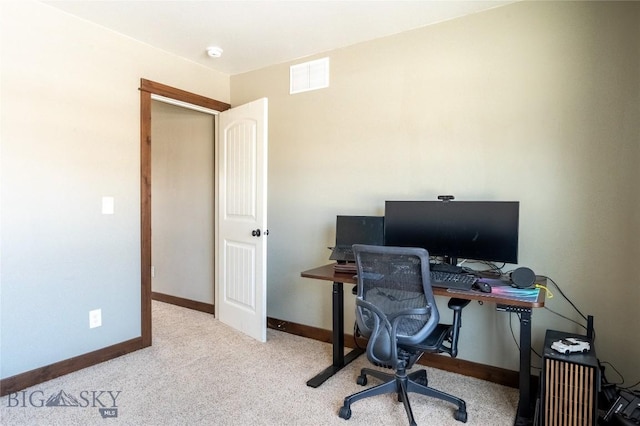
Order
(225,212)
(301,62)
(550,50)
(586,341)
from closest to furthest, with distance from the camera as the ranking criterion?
(586,341)
(550,50)
(301,62)
(225,212)

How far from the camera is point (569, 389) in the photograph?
179 centimetres

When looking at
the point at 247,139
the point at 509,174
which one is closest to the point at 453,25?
the point at 509,174

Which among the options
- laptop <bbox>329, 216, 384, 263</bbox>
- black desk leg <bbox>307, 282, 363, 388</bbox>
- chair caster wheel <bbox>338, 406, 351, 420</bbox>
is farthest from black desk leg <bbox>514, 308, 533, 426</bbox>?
black desk leg <bbox>307, 282, 363, 388</bbox>

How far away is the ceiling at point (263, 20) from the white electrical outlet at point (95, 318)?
2037mm

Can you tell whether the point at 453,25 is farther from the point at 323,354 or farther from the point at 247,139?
the point at 323,354

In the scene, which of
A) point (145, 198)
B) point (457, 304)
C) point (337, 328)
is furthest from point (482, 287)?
point (145, 198)

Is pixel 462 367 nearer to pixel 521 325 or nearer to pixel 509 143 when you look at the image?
pixel 521 325

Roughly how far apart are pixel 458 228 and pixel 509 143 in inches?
25.1

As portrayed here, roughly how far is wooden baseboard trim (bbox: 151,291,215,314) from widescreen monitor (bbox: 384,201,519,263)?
7.28 feet

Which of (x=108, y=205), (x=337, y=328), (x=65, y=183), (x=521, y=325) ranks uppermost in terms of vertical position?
(x=65, y=183)

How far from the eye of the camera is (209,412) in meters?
2.11

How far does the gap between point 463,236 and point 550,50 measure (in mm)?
1222

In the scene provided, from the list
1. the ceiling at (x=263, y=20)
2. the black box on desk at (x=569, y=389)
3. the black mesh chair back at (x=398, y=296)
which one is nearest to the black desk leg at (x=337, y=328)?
the black mesh chair back at (x=398, y=296)

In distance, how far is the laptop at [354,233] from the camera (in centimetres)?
267
